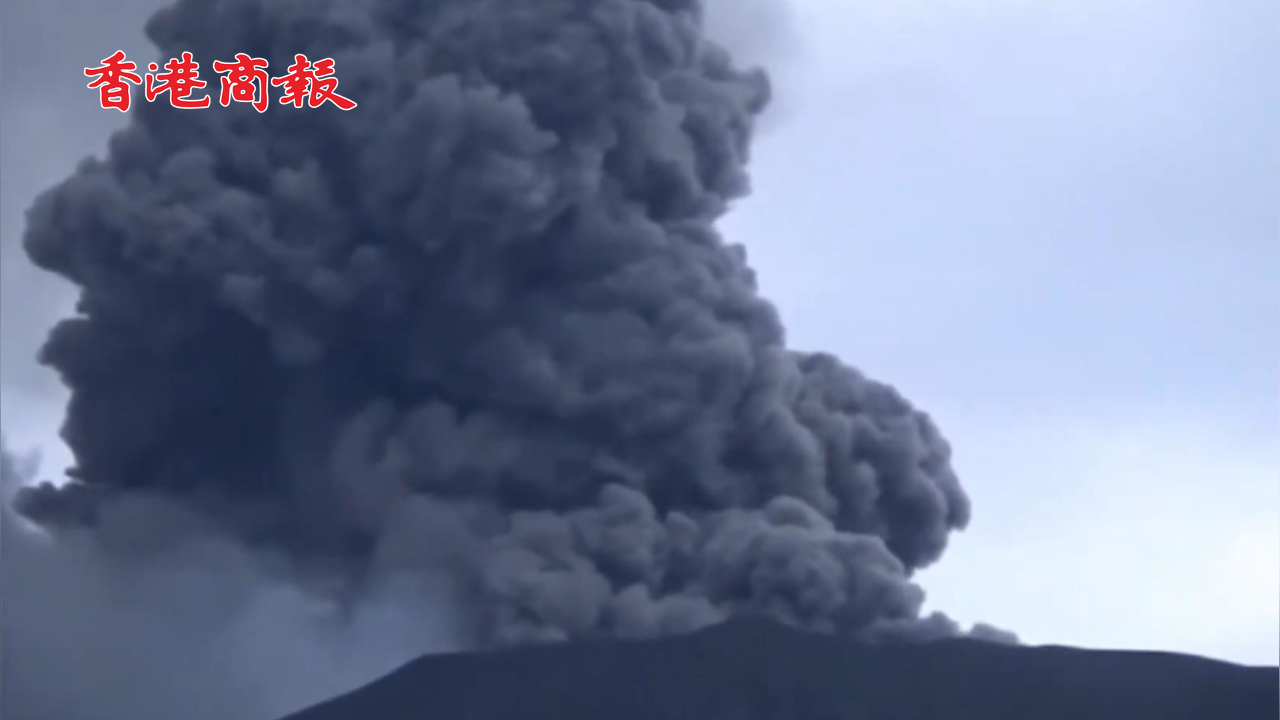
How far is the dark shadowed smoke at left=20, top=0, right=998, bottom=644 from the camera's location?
6625 centimetres

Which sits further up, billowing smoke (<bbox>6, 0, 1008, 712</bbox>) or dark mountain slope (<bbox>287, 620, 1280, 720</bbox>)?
billowing smoke (<bbox>6, 0, 1008, 712</bbox>)

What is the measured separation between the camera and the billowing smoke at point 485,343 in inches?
2611

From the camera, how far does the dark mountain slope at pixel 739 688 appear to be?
65.7m

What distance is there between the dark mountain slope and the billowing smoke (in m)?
0.48

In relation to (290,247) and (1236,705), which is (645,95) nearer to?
(290,247)

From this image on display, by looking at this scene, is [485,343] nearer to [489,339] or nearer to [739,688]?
[489,339]

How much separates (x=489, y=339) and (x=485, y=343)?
10cm

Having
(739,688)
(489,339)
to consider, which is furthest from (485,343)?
(739,688)

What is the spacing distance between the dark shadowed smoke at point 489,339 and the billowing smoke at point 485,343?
6 cm

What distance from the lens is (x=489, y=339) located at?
6831 cm

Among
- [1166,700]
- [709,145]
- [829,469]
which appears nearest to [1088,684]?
[1166,700]

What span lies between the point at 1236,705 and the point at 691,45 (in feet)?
50.8

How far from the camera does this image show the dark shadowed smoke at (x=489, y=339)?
6625cm

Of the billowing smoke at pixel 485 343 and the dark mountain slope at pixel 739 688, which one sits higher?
the billowing smoke at pixel 485 343
